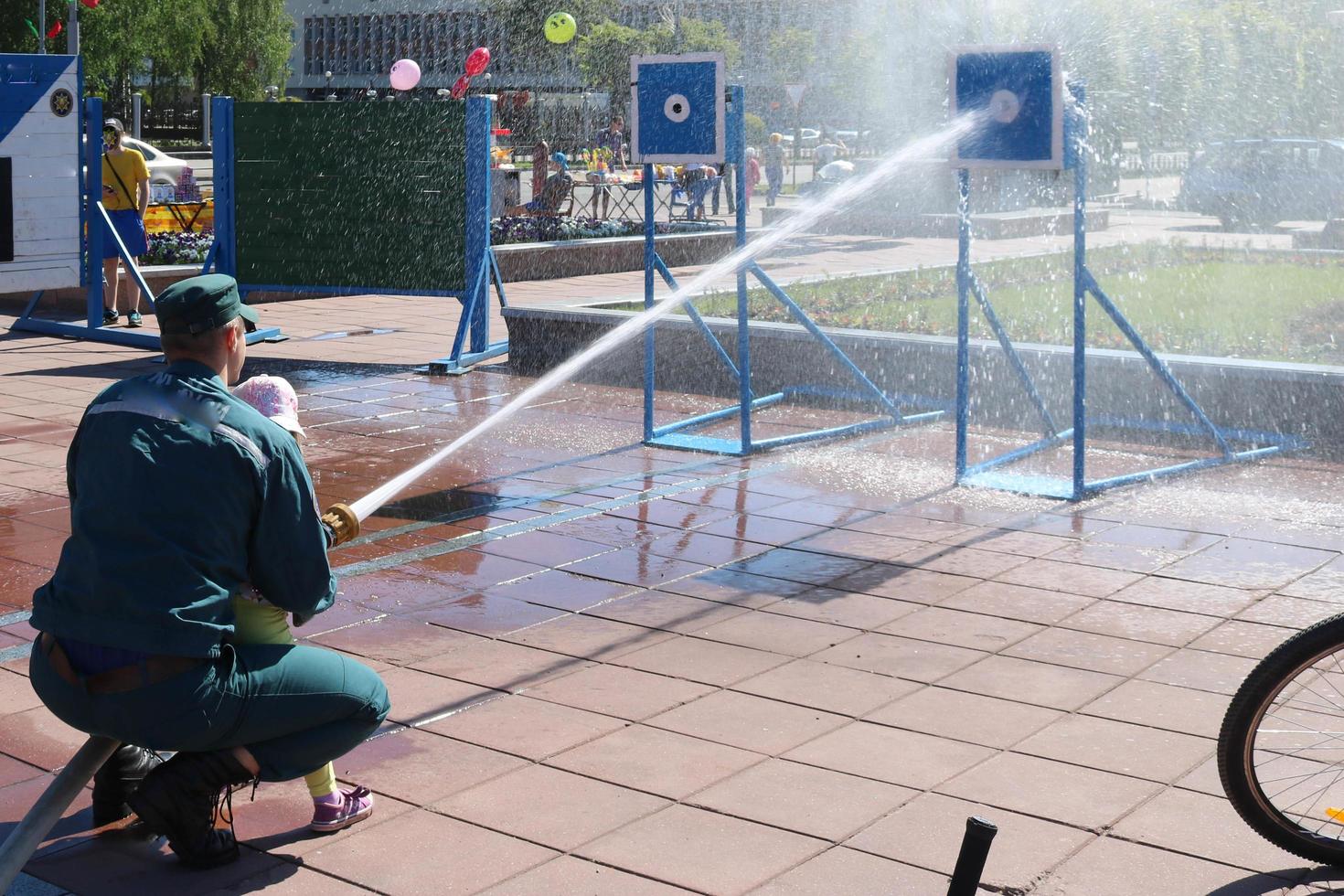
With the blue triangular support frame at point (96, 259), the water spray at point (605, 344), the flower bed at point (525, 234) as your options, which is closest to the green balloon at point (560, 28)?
the flower bed at point (525, 234)

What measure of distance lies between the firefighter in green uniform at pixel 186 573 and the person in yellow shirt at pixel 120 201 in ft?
38.0

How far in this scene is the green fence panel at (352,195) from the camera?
1302 centimetres

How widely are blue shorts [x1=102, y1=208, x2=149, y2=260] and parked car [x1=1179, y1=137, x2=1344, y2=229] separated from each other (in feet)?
65.5

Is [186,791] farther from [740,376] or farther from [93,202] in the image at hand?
[93,202]

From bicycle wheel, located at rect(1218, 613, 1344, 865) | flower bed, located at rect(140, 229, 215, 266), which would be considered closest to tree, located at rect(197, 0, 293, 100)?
flower bed, located at rect(140, 229, 215, 266)

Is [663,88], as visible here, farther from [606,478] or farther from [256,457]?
[256,457]

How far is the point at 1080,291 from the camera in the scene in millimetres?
8203

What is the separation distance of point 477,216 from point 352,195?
4.09ft

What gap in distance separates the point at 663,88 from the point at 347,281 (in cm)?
512

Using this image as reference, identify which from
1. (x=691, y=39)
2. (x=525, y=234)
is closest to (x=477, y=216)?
(x=525, y=234)

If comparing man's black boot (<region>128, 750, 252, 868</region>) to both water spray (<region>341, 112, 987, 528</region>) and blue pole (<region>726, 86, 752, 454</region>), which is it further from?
blue pole (<region>726, 86, 752, 454</region>)

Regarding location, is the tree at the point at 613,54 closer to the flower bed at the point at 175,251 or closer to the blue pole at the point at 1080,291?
the flower bed at the point at 175,251

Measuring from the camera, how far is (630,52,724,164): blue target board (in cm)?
898

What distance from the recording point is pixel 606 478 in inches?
348
